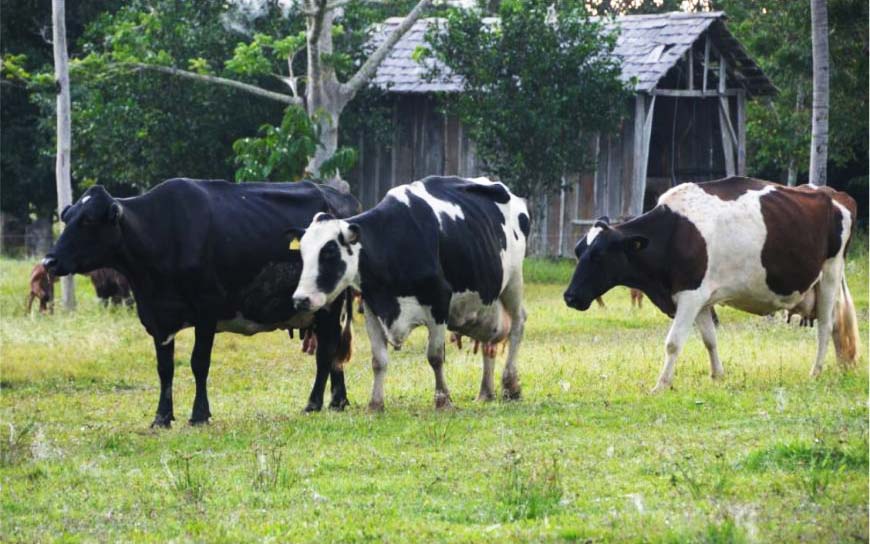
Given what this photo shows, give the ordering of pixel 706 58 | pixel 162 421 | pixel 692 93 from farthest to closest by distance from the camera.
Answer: pixel 692 93
pixel 706 58
pixel 162 421

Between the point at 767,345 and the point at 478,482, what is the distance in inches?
372

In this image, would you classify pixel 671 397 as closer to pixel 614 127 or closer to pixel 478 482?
pixel 478 482

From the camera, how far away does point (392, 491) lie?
32.2 feet

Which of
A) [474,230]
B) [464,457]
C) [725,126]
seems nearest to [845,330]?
[474,230]

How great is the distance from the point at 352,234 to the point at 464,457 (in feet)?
10.7

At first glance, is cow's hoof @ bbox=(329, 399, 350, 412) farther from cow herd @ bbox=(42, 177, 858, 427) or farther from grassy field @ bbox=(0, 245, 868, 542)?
grassy field @ bbox=(0, 245, 868, 542)

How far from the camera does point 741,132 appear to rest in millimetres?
37812

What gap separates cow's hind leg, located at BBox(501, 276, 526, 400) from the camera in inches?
576

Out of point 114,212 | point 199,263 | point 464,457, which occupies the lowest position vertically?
point 464,457

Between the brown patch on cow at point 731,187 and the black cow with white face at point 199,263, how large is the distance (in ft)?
11.7

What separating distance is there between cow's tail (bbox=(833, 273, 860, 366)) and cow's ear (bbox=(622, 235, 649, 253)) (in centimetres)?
226

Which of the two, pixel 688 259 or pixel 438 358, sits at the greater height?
pixel 688 259

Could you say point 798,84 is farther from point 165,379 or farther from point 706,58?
point 165,379

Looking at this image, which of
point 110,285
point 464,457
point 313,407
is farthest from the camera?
point 110,285
